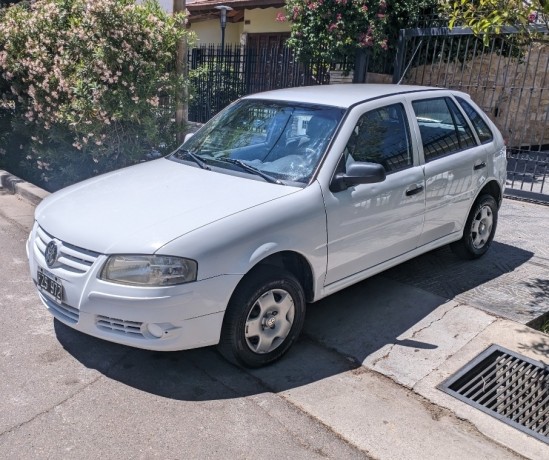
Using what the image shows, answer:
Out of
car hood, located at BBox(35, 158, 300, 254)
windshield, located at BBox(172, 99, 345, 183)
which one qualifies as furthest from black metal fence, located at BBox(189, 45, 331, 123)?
car hood, located at BBox(35, 158, 300, 254)

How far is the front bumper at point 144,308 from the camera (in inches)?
128

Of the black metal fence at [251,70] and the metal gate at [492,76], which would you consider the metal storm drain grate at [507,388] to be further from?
the black metal fence at [251,70]

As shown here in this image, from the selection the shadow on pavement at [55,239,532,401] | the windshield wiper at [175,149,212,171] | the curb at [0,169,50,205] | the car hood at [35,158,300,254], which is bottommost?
the curb at [0,169,50,205]

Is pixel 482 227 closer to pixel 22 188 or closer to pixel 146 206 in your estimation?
pixel 146 206

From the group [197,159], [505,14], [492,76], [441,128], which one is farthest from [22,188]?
[492,76]

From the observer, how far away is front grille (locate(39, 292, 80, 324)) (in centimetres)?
351

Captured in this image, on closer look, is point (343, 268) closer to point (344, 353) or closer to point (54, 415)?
point (344, 353)

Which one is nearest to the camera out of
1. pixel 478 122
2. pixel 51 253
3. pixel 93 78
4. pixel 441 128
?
pixel 51 253

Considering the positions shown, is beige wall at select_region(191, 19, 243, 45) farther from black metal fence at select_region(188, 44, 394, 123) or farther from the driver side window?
the driver side window

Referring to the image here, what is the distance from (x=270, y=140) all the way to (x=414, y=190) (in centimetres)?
122

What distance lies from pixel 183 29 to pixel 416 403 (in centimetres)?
540

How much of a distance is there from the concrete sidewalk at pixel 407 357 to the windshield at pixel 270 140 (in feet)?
4.17

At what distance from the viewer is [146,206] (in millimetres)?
3689

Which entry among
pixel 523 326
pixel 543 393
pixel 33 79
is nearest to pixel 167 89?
pixel 33 79
